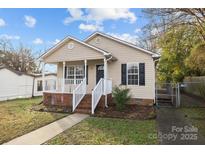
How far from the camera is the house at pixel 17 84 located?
14.5 metres

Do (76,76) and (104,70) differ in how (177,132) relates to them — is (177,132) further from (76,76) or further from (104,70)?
(76,76)

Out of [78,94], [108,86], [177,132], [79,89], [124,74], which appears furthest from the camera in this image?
[124,74]

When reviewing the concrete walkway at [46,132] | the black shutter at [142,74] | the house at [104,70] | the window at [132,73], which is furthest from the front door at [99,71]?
the concrete walkway at [46,132]

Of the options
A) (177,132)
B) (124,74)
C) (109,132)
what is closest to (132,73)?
(124,74)

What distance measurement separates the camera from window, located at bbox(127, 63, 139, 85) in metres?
10.5

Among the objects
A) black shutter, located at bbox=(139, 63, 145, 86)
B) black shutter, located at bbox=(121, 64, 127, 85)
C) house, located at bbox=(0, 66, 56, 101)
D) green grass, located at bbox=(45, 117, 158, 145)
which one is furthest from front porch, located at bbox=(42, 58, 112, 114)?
house, located at bbox=(0, 66, 56, 101)

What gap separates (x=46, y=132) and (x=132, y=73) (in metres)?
6.33

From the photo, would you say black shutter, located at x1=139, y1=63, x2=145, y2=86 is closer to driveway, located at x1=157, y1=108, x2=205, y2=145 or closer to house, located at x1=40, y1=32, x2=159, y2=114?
house, located at x1=40, y1=32, x2=159, y2=114

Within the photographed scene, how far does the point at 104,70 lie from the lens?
9734 mm

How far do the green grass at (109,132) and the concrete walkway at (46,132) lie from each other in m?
0.26

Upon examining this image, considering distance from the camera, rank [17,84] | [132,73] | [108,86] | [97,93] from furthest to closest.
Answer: [17,84]
[132,73]
[108,86]
[97,93]

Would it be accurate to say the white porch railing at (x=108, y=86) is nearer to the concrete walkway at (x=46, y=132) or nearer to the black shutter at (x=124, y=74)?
the black shutter at (x=124, y=74)

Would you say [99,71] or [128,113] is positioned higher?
[99,71]

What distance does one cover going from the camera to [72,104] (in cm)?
934
